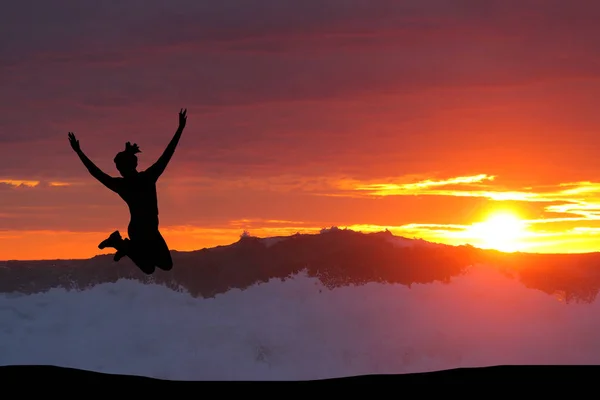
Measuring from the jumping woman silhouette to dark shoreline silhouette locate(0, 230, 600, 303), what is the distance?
3311 cm

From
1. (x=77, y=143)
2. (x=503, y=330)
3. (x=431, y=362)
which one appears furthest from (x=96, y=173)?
(x=503, y=330)

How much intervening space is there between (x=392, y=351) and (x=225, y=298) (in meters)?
10.2

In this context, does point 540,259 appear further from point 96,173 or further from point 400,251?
point 96,173

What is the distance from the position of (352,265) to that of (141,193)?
117 ft

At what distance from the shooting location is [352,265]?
4806cm

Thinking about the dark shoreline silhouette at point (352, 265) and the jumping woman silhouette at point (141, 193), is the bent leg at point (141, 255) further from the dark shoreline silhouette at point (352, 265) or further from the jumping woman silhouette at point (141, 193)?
the dark shoreline silhouette at point (352, 265)

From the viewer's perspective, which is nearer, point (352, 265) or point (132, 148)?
point (132, 148)

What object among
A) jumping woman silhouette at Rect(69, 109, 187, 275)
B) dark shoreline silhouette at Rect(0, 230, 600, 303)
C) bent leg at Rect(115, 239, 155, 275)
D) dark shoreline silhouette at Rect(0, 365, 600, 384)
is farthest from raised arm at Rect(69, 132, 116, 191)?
dark shoreline silhouette at Rect(0, 230, 600, 303)

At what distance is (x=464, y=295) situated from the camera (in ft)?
152

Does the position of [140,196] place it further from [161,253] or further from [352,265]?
[352,265]

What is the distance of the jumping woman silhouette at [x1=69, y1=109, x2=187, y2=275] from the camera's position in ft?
42.4

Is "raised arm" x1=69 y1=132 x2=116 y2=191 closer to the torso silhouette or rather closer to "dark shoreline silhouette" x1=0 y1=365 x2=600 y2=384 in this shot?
the torso silhouette

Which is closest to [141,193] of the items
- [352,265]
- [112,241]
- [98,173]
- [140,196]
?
[140,196]

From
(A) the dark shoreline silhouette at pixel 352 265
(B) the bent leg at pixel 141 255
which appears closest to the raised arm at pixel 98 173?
(B) the bent leg at pixel 141 255
